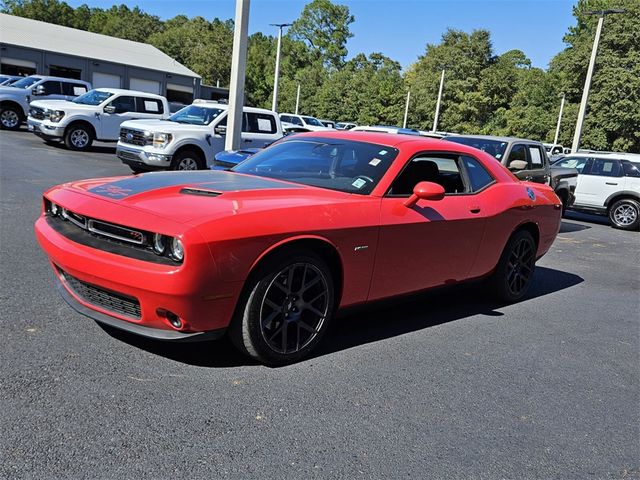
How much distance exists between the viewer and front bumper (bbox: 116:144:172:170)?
476 inches

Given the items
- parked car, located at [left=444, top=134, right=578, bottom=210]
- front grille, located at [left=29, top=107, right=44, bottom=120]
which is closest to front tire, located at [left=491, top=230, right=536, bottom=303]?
parked car, located at [left=444, top=134, right=578, bottom=210]

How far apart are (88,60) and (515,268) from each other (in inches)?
1748

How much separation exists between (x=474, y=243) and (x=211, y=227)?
2.69 m

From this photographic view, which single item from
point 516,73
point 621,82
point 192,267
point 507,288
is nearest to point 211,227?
point 192,267

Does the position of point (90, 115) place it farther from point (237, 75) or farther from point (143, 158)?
point (237, 75)

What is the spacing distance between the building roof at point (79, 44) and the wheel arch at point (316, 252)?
A: 142 ft

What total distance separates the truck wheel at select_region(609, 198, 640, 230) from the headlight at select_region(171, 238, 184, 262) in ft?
42.7

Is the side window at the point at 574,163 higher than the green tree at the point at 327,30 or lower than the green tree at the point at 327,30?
lower

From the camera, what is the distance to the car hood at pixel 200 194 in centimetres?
335

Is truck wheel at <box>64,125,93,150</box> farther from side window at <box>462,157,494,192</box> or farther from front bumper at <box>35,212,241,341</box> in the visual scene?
front bumper at <box>35,212,241,341</box>

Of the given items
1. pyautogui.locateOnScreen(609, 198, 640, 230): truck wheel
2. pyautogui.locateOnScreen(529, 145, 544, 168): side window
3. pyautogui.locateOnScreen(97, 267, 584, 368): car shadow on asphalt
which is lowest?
pyautogui.locateOnScreen(97, 267, 584, 368): car shadow on asphalt

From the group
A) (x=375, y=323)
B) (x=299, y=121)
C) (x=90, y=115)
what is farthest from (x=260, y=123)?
(x=299, y=121)

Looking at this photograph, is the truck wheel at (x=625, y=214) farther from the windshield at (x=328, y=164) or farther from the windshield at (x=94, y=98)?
the windshield at (x=94, y=98)

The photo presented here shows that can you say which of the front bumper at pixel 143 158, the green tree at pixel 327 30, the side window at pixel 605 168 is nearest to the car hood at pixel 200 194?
the front bumper at pixel 143 158
